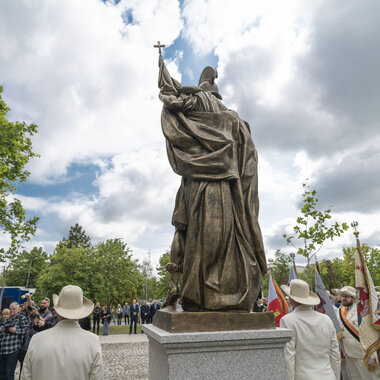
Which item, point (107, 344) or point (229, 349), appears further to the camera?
point (107, 344)

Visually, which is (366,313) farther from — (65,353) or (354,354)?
(65,353)

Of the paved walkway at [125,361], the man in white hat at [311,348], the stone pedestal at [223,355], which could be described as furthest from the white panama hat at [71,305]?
the paved walkway at [125,361]

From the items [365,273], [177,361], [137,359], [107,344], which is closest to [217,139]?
[177,361]

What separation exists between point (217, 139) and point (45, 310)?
7491 mm

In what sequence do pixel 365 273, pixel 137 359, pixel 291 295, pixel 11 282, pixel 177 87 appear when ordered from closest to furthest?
pixel 291 295 → pixel 177 87 → pixel 365 273 → pixel 137 359 → pixel 11 282

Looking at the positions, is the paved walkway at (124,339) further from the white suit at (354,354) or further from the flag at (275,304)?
the white suit at (354,354)

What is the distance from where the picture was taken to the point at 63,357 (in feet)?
8.70

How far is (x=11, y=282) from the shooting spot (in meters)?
64.4

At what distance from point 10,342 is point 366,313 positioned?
691 centimetres

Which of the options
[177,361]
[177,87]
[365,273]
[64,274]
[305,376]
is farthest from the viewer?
[64,274]

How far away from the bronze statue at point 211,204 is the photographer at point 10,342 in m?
4.94

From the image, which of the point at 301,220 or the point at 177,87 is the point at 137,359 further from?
the point at 177,87

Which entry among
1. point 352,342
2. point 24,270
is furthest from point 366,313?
point 24,270

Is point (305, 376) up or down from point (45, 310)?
down
